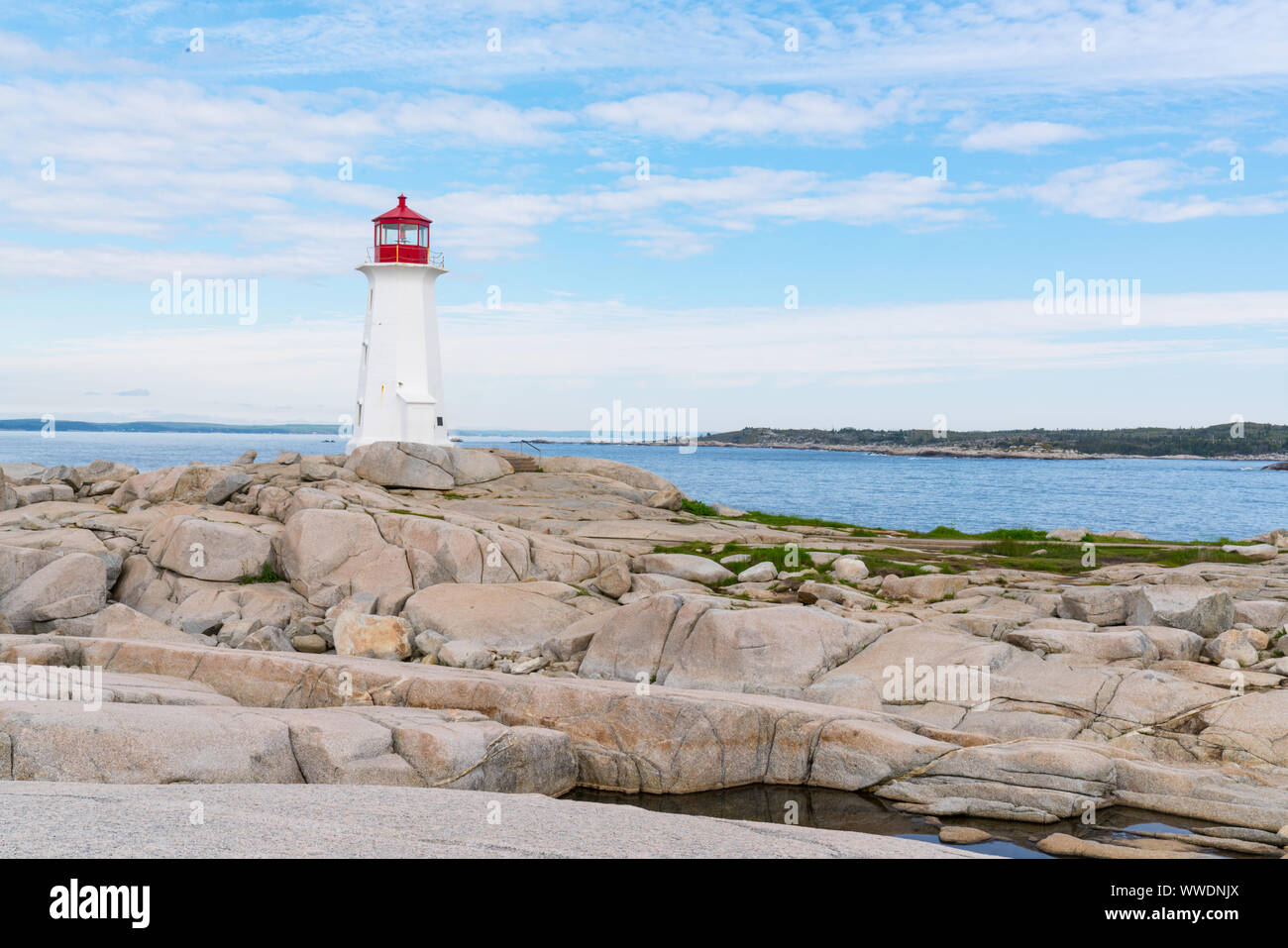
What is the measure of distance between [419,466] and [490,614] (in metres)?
17.8

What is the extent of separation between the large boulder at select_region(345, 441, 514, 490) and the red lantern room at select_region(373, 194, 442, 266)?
9.16m

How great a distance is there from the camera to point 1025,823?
40.2ft

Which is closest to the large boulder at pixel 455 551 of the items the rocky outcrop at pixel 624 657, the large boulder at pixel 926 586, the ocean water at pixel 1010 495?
the rocky outcrop at pixel 624 657

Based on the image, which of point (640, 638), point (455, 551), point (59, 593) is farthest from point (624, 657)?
point (59, 593)

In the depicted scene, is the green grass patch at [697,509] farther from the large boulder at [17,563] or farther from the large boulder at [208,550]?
the large boulder at [17,563]

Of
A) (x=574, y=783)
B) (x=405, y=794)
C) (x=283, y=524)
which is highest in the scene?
(x=283, y=524)

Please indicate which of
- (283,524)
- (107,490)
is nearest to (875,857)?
(283,524)

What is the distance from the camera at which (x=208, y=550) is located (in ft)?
78.6

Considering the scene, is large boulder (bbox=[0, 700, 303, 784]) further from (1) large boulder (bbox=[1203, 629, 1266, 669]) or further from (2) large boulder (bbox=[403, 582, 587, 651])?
(1) large boulder (bbox=[1203, 629, 1266, 669])

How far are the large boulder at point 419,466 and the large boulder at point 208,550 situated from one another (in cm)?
1205

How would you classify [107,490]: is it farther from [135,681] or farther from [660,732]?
[660,732]

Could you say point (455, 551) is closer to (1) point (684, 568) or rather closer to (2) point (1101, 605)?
(1) point (684, 568)

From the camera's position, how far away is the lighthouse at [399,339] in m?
41.7
